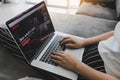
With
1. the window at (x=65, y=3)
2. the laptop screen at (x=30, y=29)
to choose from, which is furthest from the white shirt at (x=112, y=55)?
the window at (x=65, y=3)


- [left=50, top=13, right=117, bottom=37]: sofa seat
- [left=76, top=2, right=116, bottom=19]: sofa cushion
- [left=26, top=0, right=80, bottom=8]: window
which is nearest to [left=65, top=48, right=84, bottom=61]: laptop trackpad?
[left=50, top=13, right=117, bottom=37]: sofa seat

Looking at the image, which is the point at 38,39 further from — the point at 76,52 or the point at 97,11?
the point at 97,11

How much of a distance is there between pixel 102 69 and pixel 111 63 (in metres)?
0.10

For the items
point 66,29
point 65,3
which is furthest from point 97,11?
point 65,3

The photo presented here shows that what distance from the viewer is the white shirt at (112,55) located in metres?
0.78

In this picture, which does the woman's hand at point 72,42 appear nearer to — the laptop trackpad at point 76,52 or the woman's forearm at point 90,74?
the laptop trackpad at point 76,52

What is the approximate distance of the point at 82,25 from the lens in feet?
4.97

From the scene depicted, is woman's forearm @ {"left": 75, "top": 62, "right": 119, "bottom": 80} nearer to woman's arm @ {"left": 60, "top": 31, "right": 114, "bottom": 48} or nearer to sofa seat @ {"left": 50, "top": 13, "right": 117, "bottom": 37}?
woman's arm @ {"left": 60, "top": 31, "right": 114, "bottom": 48}

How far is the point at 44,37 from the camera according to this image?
1.04 metres

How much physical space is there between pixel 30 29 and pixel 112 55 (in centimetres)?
45

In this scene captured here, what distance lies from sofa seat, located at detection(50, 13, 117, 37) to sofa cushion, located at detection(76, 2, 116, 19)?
0.16 m

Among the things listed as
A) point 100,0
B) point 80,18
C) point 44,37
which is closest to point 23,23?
point 44,37

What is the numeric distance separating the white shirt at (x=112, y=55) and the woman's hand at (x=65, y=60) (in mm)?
148

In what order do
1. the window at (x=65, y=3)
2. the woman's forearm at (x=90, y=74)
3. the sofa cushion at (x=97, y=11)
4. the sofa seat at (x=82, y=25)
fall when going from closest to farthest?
the woman's forearm at (x=90, y=74), the sofa seat at (x=82, y=25), the sofa cushion at (x=97, y=11), the window at (x=65, y=3)
